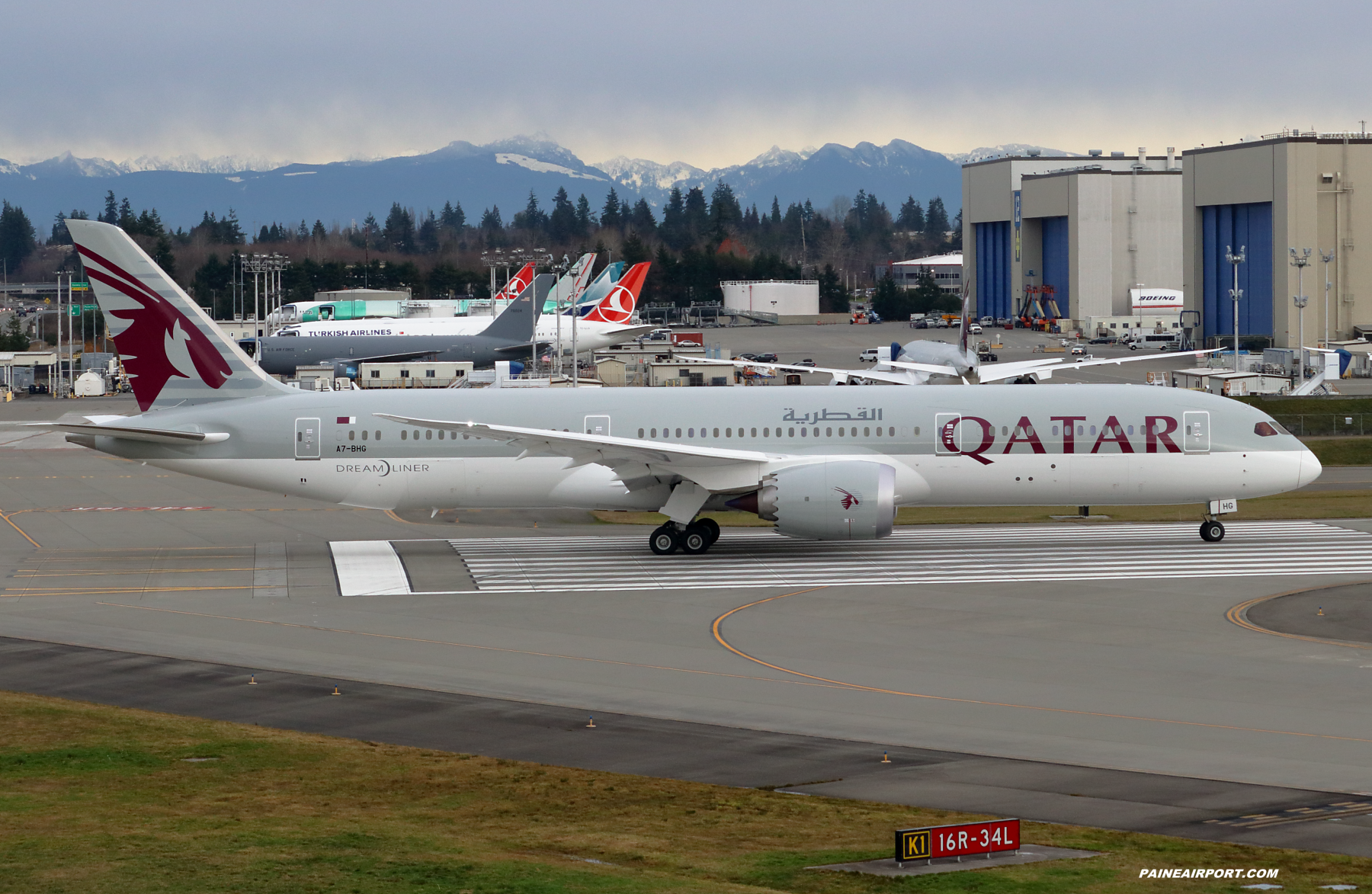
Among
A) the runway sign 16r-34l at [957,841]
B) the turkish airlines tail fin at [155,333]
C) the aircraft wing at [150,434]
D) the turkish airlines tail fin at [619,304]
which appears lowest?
the runway sign 16r-34l at [957,841]

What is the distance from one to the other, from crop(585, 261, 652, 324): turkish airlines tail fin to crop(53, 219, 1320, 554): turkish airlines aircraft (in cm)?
9890

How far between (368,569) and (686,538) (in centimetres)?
866

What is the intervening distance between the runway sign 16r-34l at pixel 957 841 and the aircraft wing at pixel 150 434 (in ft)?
95.3

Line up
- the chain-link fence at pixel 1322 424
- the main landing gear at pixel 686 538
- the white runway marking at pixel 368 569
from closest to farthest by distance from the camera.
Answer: the white runway marking at pixel 368 569, the main landing gear at pixel 686 538, the chain-link fence at pixel 1322 424

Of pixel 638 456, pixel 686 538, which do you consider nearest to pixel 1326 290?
A: pixel 686 538

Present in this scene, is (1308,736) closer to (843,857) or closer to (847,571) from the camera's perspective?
(843,857)

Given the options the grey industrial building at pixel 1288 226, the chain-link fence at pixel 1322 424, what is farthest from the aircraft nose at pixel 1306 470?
the grey industrial building at pixel 1288 226

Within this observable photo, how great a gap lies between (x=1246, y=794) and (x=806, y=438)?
2209 cm

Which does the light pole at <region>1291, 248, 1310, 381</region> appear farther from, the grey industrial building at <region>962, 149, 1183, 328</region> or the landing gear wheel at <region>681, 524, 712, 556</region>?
the landing gear wheel at <region>681, 524, 712, 556</region>

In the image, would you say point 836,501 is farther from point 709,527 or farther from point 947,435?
point 709,527

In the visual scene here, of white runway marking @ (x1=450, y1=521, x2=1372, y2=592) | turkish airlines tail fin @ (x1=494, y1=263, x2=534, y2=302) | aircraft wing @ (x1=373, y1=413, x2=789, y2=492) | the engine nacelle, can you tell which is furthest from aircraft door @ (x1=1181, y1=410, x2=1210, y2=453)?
turkish airlines tail fin @ (x1=494, y1=263, x2=534, y2=302)

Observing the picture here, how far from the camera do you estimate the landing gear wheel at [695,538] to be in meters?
39.2

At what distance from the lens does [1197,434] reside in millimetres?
38625

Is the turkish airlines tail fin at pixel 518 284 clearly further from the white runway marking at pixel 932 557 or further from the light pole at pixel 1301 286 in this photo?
the white runway marking at pixel 932 557
